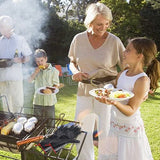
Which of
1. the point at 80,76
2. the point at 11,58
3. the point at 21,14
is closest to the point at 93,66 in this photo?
the point at 80,76

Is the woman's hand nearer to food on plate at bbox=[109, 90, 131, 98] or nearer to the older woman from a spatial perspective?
the older woman

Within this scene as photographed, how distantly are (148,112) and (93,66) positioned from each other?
2817 millimetres

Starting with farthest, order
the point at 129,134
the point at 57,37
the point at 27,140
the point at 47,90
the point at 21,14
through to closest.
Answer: the point at 57,37
the point at 21,14
the point at 47,90
the point at 129,134
the point at 27,140

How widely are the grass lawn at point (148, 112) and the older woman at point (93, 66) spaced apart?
3.45ft

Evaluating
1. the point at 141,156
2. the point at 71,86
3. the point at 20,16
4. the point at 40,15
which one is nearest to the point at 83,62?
the point at 141,156

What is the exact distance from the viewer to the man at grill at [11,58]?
293 centimetres

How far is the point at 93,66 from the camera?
2.20 meters

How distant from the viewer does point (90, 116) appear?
230 cm

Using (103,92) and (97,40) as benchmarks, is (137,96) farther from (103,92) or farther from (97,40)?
(97,40)

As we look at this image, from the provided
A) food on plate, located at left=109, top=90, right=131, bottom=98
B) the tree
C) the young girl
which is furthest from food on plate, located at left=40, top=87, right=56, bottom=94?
the tree

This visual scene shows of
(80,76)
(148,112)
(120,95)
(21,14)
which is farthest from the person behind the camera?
(21,14)

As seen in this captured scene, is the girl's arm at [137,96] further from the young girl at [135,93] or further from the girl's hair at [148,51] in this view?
the girl's hair at [148,51]

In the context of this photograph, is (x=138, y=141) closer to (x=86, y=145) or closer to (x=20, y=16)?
(x=86, y=145)

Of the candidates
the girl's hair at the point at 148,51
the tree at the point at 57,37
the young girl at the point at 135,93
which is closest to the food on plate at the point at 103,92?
the young girl at the point at 135,93
